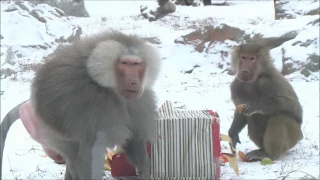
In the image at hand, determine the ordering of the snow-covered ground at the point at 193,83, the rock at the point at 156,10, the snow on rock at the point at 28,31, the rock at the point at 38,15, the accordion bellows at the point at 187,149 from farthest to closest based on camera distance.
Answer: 1. the rock at the point at 156,10
2. the rock at the point at 38,15
3. the snow on rock at the point at 28,31
4. the snow-covered ground at the point at 193,83
5. the accordion bellows at the point at 187,149

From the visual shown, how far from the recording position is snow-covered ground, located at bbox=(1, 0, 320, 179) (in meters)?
3.13

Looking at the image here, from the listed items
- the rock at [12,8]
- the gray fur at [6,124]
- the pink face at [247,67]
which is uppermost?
the rock at [12,8]

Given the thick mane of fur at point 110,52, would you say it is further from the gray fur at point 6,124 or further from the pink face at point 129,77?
the gray fur at point 6,124

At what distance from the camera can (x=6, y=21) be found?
5.49 meters

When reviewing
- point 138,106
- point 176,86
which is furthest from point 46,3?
point 138,106

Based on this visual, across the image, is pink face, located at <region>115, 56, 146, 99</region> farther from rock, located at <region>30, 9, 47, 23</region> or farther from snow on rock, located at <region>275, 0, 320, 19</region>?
snow on rock, located at <region>275, 0, 320, 19</region>

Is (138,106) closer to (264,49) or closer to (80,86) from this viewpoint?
(80,86)

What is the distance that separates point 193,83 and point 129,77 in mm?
2788

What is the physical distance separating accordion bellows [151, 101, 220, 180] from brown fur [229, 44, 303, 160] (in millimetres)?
712

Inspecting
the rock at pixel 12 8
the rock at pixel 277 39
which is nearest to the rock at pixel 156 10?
the rock at pixel 277 39

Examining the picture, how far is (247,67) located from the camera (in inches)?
143

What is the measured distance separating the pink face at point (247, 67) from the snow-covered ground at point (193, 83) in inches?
22.8

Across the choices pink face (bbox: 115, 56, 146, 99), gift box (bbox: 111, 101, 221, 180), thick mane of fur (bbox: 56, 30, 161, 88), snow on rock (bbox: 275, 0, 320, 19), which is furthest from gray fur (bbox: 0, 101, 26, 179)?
snow on rock (bbox: 275, 0, 320, 19)

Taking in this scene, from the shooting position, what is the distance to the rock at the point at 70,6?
5532mm
